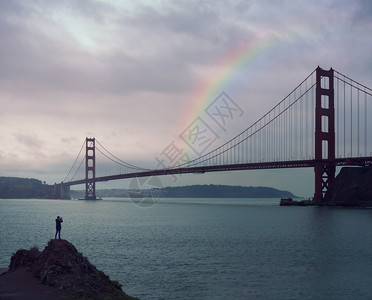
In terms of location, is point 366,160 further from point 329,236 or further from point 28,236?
point 28,236

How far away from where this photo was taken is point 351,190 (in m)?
85.8

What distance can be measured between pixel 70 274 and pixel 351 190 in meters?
79.0

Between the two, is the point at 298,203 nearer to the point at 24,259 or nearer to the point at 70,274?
the point at 24,259

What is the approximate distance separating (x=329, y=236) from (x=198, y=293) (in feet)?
78.7

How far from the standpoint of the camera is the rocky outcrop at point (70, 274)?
46.8ft

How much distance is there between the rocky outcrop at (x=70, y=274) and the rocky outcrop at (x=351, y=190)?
7534 centimetres

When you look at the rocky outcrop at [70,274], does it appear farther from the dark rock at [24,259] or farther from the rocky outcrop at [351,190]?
the rocky outcrop at [351,190]

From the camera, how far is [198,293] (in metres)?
18.8

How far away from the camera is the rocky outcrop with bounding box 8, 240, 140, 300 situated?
14.3 metres

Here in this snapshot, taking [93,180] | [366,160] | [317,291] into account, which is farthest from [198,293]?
[93,180]

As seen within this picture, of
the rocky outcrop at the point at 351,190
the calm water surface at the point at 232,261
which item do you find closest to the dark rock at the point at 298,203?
the rocky outcrop at the point at 351,190

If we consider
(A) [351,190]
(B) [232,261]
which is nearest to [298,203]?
(A) [351,190]

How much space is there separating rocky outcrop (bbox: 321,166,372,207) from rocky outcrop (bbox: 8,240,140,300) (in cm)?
7534

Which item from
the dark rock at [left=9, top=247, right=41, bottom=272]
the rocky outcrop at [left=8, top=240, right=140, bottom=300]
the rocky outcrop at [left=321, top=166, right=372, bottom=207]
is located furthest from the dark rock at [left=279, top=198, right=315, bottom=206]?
the rocky outcrop at [left=8, top=240, right=140, bottom=300]
